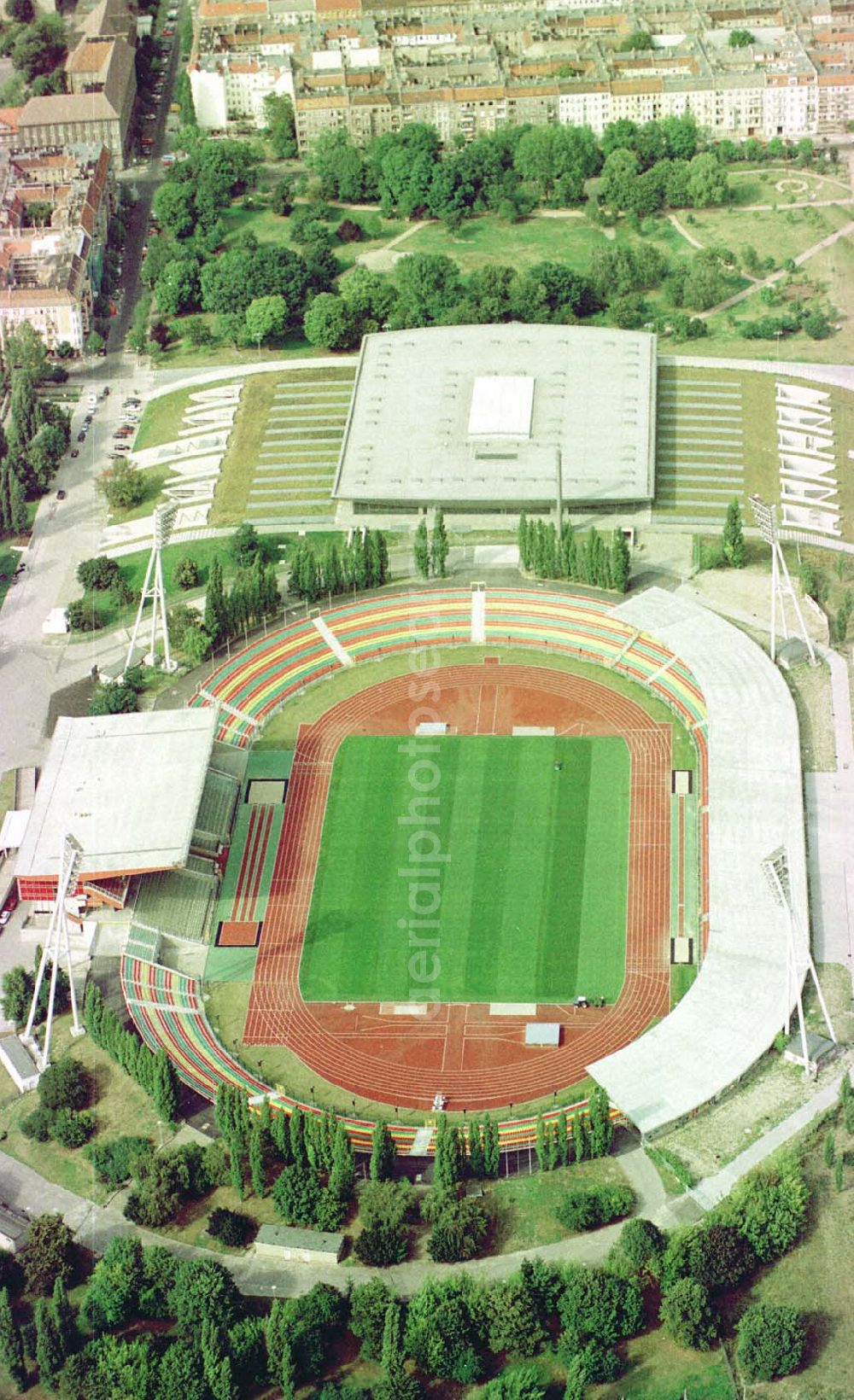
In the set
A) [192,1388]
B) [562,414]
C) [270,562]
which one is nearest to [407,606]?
[270,562]

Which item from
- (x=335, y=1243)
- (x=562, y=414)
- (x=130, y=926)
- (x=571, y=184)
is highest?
(x=571, y=184)

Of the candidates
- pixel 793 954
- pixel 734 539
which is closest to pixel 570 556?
pixel 734 539

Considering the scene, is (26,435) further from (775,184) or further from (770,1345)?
(770,1345)

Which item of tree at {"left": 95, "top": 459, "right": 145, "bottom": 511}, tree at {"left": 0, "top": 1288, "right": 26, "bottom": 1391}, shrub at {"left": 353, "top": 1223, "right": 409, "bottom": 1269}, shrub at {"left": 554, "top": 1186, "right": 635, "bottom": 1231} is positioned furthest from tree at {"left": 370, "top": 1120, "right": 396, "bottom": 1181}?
tree at {"left": 95, "top": 459, "right": 145, "bottom": 511}

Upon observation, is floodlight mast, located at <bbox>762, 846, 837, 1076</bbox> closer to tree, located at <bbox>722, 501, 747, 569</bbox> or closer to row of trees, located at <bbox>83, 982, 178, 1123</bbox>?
row of trees, located at <bbox>83, 982, 178, 1123</bbox>

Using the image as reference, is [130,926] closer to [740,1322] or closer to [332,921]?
[332,921]
